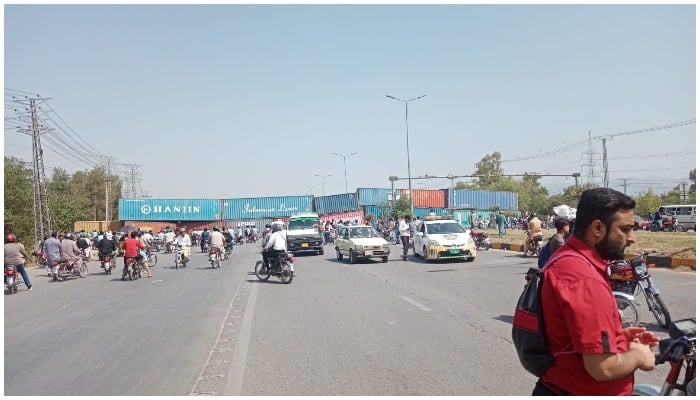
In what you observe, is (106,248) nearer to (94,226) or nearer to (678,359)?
(678,359)

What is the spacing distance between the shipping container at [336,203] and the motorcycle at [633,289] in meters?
58.1

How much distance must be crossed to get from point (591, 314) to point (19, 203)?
46029 mm

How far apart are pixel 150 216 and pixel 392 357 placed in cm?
6244

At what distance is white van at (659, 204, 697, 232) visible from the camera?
147ft

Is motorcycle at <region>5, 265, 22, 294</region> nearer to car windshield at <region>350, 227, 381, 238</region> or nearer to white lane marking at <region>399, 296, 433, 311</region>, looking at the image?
white lane marking at <region>399, 296, 433, 311</region>

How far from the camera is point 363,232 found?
24.6 metres

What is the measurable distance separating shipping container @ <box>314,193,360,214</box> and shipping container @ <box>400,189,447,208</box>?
859 centimetres

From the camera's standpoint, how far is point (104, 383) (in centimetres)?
609

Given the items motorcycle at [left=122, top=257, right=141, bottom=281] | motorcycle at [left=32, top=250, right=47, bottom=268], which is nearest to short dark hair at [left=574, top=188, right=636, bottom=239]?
motorcycle at [left=122, top=257, right=141, bottom=281]

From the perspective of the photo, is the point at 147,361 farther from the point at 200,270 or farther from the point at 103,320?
the point at 200,270

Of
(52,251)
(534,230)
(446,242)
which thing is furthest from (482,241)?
(52,251)

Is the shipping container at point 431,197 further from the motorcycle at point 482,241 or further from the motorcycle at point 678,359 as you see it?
the motorcycle at point 678,359

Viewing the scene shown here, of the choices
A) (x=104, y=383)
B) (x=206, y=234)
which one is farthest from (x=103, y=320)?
(x=206, y=234)

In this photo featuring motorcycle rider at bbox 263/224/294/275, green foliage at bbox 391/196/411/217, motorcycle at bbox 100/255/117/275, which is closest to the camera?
motorcycle rider at bbox 263/224/294/275
